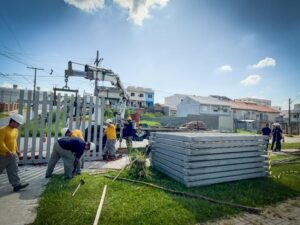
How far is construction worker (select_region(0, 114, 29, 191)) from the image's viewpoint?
4641 millimetres

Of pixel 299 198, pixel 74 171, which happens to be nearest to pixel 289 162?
pixel 299 198

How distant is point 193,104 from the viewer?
1850 inches

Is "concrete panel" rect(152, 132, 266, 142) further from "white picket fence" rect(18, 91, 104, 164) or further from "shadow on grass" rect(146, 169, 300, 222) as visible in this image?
"white picket fence" rect(18, 91, 104, 164)

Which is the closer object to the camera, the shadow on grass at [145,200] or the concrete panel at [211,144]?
the shadow on grass at [145,200]

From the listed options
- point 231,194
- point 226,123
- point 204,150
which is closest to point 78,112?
point 204,150

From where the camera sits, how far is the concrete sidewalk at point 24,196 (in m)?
3.54

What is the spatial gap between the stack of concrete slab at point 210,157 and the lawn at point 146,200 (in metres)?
0.27

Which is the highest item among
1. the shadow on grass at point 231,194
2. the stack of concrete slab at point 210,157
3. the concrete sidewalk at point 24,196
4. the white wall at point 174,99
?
the white wall at point 174,99

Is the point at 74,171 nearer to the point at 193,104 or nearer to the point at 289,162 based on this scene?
the point at 289,162

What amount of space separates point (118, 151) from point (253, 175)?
20.8ft

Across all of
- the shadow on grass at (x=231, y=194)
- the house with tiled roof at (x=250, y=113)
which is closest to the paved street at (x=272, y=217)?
the shadow on grass at (x=231, y=194)

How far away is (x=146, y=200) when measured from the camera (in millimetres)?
4297

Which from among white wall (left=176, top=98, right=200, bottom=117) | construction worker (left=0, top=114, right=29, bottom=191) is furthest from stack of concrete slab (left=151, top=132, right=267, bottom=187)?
white wall (left=176, top=98, right=200, bottom=117)

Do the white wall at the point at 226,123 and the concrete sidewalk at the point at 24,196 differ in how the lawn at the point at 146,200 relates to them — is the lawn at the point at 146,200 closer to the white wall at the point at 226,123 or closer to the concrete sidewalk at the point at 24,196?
the concrete sidewalk at the point at 24,196
